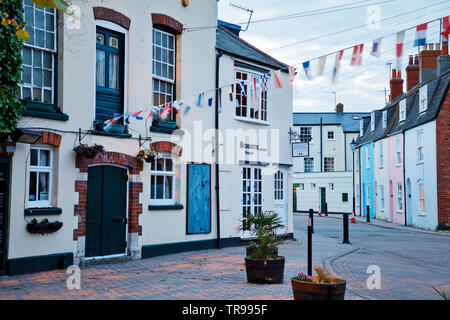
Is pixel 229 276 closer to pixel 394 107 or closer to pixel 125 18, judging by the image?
pixel 125 18

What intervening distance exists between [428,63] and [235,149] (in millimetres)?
20947

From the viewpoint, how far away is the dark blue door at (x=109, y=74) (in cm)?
1243

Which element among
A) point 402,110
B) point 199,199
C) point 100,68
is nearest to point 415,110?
point 402,110

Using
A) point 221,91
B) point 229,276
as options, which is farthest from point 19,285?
point 221,91

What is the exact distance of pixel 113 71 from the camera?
42.3 feet

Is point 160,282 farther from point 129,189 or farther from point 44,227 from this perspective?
point 129,189

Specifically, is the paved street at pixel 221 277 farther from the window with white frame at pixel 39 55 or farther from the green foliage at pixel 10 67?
the window with white frame at pixel 39 55

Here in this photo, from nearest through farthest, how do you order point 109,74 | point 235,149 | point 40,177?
1. point 40,177
2. point 109,74
3. point 235,149

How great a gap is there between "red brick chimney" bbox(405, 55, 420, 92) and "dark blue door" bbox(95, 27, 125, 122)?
2722 cm

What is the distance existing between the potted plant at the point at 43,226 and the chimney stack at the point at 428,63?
2743 cm

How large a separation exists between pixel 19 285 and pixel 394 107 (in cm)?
3069

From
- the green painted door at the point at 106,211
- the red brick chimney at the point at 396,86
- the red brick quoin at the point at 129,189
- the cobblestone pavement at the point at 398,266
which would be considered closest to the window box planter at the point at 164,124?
the red brick quoin at the point at 129,189

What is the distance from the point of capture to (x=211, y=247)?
1533 cm

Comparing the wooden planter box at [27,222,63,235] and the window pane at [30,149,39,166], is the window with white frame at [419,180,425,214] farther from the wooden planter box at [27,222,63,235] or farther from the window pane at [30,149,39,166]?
the window pane at [30,149,39,166]
